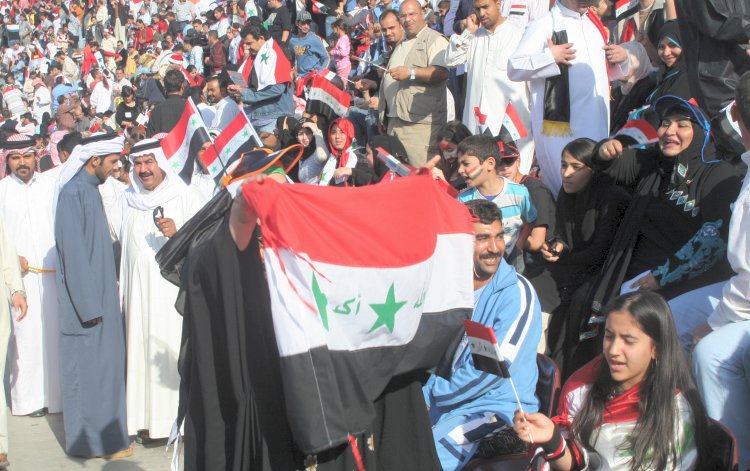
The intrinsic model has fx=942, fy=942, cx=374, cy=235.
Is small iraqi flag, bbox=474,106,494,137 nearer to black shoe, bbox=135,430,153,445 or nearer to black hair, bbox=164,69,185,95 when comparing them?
black shoe, bbox=135,430,153,445

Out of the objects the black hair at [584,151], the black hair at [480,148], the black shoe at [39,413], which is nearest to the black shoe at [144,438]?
the black shoe at [39,413]

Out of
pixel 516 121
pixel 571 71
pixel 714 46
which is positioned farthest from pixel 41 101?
pixel 714 46

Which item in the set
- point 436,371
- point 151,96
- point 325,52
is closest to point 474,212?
point 436,371

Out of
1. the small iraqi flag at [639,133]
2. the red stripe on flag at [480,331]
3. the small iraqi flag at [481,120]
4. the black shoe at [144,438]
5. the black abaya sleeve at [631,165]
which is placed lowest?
the black shoe at [144,438]

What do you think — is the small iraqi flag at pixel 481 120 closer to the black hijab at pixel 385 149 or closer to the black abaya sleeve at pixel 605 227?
the black hijab at pixel 385 149

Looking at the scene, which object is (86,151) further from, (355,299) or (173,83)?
(173,83)

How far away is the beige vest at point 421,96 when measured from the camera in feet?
30.6

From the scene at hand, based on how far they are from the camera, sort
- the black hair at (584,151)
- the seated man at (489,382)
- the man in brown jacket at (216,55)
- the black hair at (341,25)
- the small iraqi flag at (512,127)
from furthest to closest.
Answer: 1. the man in brown jacket at (216,55)
2. the black hair at (341,25)
3. the small iraqi flag at (512,127)
4. the black hair at (584,151)
5. the seated man at (489,382)

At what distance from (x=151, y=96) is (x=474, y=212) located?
13271mm

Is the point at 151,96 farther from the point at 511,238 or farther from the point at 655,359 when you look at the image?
the point at 655,359

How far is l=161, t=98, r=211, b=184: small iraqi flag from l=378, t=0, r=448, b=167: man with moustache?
303cm

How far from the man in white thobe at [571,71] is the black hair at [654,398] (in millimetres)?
3091

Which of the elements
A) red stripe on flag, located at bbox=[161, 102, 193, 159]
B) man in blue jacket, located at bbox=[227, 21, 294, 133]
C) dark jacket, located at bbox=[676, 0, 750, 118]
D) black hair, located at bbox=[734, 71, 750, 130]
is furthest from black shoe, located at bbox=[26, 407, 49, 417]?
black hair, located at bbox=[734, 71, 750, 130]

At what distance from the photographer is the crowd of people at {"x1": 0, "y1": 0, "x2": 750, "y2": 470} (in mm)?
3998
